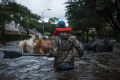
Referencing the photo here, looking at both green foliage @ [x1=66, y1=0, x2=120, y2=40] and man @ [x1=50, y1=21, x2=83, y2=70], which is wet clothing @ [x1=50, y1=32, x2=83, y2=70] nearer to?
man @ [x1=50, y1=21, x2=83, y2=70]

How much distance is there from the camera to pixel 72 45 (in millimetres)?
9727

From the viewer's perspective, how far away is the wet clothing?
9680 millimetres

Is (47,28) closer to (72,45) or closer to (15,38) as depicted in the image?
(15,38)

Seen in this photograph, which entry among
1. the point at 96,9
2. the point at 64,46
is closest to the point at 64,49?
the point at 64,46

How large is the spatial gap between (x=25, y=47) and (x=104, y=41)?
1552 centimetres

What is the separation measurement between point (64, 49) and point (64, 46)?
85mm

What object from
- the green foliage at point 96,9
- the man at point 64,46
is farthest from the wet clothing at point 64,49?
the green foliage at point 96,9

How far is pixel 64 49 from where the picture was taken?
9844 millimetres

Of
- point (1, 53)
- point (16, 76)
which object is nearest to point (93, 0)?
point (1, 53)

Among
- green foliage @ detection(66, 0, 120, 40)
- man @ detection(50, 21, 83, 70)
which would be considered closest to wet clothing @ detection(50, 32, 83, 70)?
man @ detection(50, 21, 83, 70)

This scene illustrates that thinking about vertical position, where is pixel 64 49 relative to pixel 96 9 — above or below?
below

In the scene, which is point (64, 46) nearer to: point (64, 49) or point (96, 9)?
point (64, 49)

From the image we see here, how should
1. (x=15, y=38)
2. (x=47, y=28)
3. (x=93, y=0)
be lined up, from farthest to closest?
(x=47, y=28), (x=15, y=38), (x=93, y=0)

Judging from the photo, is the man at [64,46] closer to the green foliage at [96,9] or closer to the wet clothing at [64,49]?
the wet clothing at [64,49]
